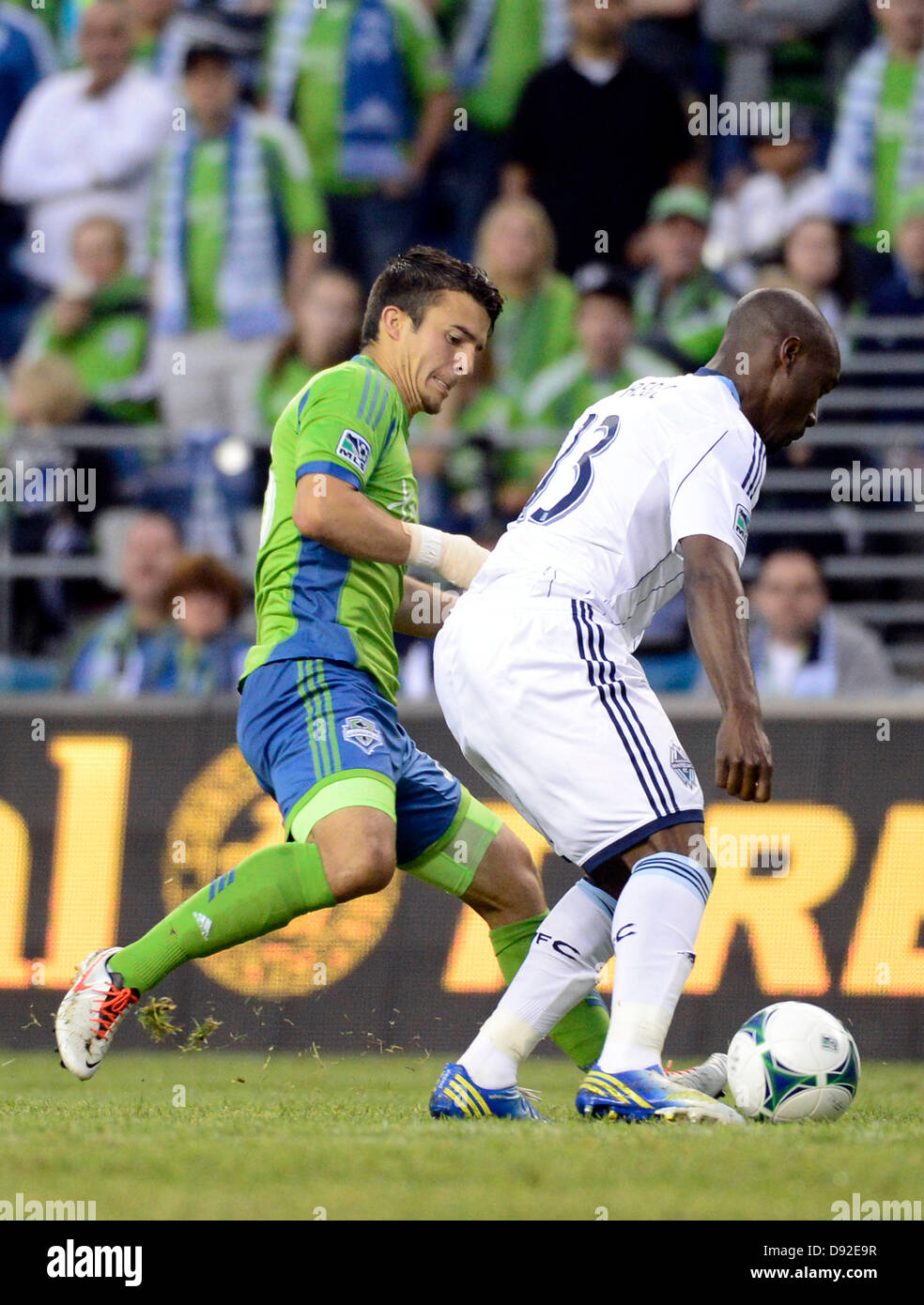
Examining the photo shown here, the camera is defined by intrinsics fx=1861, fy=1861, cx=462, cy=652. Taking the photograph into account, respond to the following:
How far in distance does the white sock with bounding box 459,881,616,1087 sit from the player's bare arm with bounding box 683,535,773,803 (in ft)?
2.03

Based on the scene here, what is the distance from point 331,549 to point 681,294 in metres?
6.27

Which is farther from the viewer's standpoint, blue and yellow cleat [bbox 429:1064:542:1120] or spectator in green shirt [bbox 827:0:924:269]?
spectator in green shirt [bbox 827:0:924:269]

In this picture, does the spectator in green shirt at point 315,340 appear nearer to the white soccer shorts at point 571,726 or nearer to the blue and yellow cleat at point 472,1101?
the white soccer shorts at point 571,726

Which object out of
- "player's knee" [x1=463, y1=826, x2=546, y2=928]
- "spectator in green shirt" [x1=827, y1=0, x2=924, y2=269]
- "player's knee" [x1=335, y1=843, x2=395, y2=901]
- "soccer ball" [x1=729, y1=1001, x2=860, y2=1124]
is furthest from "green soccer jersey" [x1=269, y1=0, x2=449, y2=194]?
"soccer ball" [x1=729, y1=1001, x2=860, y2=1124]

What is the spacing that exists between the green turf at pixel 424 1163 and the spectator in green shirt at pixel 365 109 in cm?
767

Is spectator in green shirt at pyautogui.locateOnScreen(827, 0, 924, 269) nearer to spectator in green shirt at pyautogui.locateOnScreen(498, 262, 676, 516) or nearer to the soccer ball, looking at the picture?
spectator in green shirt at pyautogui.locateOnScreen(498, 262, 676, 516)

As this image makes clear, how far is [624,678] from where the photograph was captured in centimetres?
440

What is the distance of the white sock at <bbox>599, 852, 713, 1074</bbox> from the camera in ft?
13.8

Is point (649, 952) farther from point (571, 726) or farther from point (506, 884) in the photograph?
point (506, 884)

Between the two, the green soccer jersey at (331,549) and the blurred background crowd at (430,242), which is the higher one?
the blurred background crowd at (430,242)

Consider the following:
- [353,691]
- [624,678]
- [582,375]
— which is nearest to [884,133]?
[582,375]

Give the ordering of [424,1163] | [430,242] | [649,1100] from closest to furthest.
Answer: [424,1163], [649,1100], [430,242]

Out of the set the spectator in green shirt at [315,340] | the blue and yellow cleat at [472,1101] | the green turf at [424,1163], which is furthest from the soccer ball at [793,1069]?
the spectator in green shirt at [315,340]

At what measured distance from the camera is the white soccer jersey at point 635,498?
172 inches
